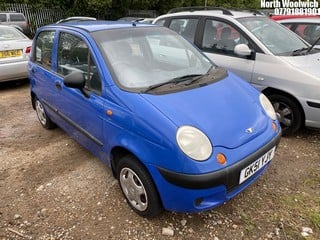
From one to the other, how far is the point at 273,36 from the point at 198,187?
319 cm

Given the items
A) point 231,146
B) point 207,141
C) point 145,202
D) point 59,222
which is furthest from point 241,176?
point 59,222

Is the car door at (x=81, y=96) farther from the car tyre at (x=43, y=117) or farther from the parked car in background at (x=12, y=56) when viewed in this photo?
the parked car in background at (x=12, y=56)

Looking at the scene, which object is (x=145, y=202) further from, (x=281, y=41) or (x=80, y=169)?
(x=281, y=41)

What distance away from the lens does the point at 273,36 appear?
14.8 feet

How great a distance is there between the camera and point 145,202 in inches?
103

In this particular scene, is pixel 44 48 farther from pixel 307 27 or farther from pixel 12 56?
pixel 307 27

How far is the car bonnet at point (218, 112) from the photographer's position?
2324mm

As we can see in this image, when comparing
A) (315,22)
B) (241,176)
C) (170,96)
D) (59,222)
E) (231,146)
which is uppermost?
(315,22)

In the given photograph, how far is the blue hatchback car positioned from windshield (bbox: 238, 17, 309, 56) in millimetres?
1378

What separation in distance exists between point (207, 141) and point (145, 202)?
804mm

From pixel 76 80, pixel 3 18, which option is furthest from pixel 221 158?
pixel 3 18

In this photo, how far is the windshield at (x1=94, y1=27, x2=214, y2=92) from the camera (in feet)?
9.16

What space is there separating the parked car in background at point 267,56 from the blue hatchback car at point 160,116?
1137 millimetres

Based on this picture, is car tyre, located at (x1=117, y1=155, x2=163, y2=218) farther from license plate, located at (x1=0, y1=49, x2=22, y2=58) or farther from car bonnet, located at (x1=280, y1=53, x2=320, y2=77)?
license plate, located at (x1=0, y1=49, x2=22, y2=58)
